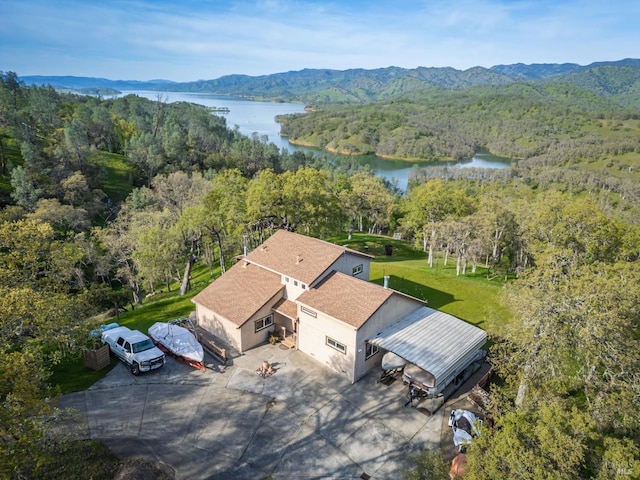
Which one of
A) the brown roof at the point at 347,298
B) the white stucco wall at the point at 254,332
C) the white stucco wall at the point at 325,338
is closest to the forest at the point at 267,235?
the brown roof at the point at 347,298

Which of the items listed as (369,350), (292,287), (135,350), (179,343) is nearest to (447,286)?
(369,350)

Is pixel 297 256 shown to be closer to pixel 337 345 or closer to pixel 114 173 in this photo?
pixel 337 345

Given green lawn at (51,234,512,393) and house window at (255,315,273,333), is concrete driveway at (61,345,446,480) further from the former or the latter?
green lawn at (51,234,512,393)

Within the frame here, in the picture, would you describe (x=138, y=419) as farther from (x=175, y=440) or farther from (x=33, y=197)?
(x=33, y=197)

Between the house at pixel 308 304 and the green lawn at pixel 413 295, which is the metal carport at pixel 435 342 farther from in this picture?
the green lawn at pixel 413 295

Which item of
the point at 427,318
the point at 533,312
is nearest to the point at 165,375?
the point at 427,318
